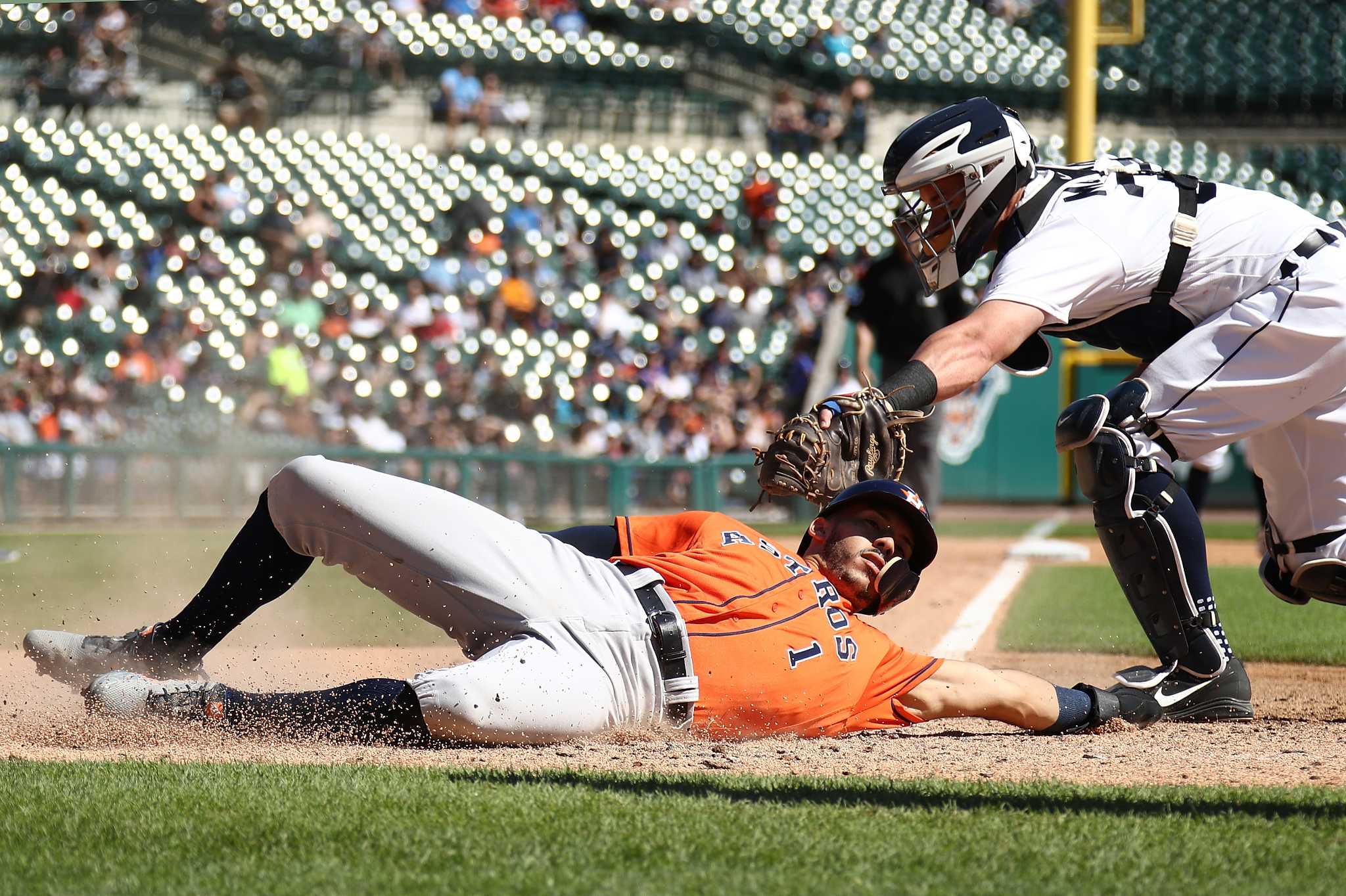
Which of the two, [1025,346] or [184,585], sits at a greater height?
[1025,346]

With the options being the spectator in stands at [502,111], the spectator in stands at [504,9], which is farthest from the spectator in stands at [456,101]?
the spectator in stands at [504,9]

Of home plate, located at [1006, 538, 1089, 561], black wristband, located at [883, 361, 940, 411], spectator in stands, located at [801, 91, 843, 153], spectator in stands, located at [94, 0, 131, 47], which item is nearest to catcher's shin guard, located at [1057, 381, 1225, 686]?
black wristband, located at [883, 361, 940, 411]

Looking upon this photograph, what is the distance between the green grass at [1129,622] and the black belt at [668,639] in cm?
299

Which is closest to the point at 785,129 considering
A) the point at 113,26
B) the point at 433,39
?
the point at 433,39

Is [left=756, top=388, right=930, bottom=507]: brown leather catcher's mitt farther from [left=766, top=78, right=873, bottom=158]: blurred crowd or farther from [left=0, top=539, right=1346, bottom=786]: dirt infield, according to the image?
[left=766, top=78, right=873, bottom=158]: blurred crowd

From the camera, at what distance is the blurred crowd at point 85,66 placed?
1855cm

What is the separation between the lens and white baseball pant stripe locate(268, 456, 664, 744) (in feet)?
10.6

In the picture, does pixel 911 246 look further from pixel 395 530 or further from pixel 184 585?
pixel 184 585

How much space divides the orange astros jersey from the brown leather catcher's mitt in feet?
1.30

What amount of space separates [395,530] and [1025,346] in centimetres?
170

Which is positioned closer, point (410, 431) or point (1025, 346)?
point (1025, 346)

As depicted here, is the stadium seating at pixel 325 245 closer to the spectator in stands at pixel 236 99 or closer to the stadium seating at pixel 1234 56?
the spectator in stands at pixel 236 99

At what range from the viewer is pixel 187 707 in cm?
346

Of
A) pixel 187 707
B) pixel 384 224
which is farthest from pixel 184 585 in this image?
pixel 384 224
